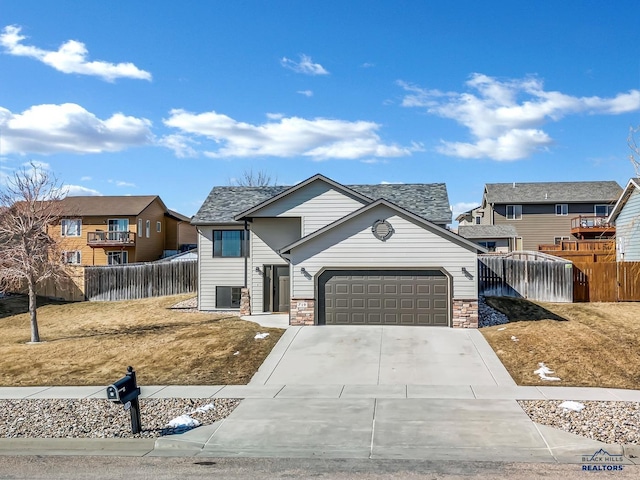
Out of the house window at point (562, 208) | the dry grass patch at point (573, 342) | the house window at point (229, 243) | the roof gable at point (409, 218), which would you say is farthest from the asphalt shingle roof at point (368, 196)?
the house window at point (562, 208)

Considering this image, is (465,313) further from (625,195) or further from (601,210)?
(601,210)

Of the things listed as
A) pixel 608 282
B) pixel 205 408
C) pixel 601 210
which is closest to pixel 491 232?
pixel 601 210

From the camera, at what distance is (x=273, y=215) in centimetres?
2473

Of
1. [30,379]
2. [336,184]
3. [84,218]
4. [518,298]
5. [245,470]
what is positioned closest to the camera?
[245,470]

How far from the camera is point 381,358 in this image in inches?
666

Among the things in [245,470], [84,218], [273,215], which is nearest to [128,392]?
[245,470]

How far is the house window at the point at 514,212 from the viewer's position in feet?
171

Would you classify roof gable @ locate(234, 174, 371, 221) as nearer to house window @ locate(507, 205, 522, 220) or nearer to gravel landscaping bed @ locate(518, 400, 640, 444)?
gravel landscaping bed @ locate(518, 400, 640, 444)

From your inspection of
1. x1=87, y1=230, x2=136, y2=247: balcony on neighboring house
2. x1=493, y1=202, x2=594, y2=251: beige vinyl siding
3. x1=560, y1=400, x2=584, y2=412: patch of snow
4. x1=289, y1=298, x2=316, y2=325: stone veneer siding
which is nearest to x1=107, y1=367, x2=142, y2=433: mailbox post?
x1=560, y1=400, x2=584, y2=412: patch of snow

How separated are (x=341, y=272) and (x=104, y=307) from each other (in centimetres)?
1541

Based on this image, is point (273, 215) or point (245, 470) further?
point (273, 215)

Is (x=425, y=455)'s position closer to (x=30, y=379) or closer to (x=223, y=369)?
(x=223, y=369)

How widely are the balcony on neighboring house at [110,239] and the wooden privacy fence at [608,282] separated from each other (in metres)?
33.9

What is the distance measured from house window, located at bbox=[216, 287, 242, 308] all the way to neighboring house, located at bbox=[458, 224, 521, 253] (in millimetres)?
28308
